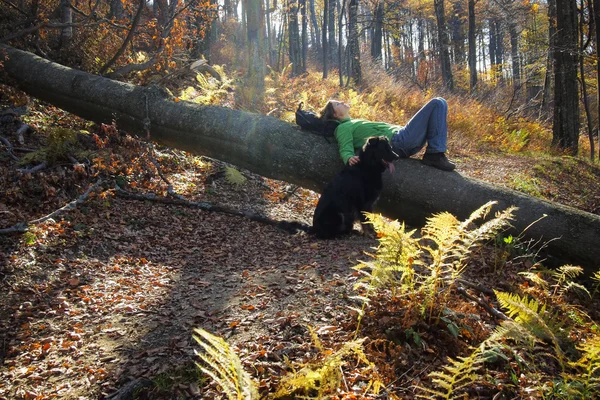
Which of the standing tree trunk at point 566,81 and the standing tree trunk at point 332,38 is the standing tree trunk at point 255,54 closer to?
the standing tree trunk at point 566,81

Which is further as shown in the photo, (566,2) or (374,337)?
(566,2)

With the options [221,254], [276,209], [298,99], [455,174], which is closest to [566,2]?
[298,99]

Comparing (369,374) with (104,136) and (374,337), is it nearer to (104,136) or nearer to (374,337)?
(374,337)

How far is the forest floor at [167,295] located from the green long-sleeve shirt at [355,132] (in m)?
1.37

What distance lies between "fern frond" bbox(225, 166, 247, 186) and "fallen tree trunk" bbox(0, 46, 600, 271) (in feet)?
3.90

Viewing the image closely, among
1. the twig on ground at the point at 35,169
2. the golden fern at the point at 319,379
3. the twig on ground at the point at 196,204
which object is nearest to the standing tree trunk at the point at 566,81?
the twig on ground at the point at 196,204

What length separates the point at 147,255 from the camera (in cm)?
504

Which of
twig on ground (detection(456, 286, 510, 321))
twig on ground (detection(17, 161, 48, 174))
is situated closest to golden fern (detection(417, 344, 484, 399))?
twig on ground (detection(456, 286, 510, 321))

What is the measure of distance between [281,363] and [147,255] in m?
3.06

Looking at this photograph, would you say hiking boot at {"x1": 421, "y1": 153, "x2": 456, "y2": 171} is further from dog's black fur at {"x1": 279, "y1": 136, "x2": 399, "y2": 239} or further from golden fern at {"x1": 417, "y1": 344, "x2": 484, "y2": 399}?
golden fern at {"x1": 417, "y1": 344, "x2": 484, "y2": 399}

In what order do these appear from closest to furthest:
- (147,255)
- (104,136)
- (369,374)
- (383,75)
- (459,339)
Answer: (369,374)
(459,339)
(147,255)
(104,136)
(383,75)

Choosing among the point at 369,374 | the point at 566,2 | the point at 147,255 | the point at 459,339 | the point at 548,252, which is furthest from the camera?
the point at 566,2

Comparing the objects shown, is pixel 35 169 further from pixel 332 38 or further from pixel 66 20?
pixel 332 38

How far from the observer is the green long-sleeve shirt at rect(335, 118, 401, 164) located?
565cm
